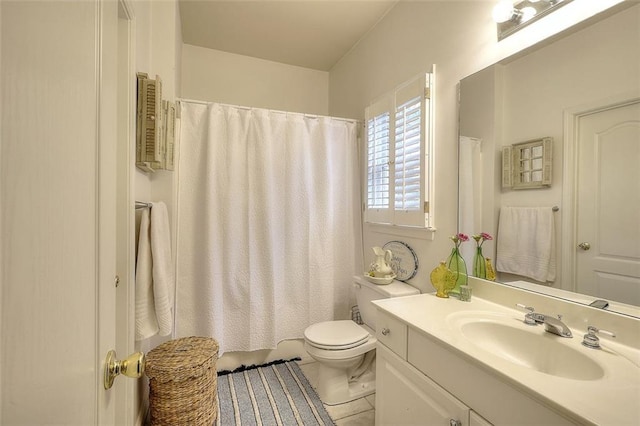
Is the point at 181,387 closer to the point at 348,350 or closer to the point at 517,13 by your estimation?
the point at 348,350

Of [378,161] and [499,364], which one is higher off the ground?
[378,161]

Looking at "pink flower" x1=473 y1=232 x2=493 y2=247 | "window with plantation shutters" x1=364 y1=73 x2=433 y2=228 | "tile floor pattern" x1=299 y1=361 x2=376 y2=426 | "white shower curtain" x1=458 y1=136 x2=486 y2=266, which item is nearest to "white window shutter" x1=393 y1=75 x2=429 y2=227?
"window with plantation shutters" x1=364 y1=73 x2=433 y2=228

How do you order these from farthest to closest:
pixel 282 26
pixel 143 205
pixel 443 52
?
pixel 282 26 < pixel 443 52 < pixel 143 205

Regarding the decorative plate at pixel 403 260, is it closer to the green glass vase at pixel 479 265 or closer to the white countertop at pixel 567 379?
the green glass vase at pixel 479 265

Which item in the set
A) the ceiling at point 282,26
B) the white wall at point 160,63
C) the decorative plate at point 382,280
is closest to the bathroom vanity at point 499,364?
the decorative plate at point 382,280

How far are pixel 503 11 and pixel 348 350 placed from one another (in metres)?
1.90

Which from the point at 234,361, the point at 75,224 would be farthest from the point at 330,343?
the point at 75,224

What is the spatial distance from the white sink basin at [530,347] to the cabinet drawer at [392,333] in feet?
0.69

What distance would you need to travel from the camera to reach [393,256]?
2.05 m

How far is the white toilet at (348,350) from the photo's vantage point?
1.73 metres

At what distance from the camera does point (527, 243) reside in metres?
1.24

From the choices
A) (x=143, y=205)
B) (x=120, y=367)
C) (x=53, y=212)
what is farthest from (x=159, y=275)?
(x=53, y=212)

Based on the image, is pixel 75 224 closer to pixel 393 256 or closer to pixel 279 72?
pixel 393 256

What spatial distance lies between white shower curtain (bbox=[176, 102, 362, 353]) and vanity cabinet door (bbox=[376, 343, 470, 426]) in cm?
104
